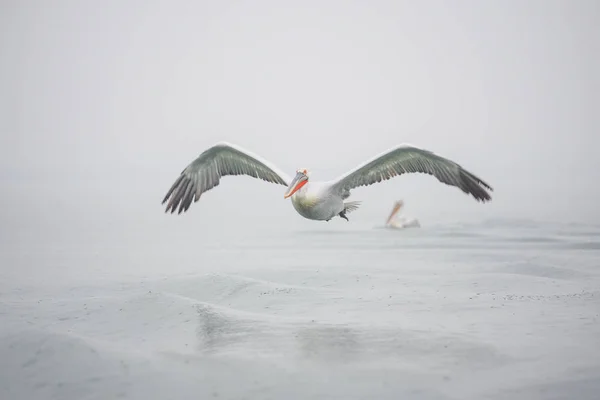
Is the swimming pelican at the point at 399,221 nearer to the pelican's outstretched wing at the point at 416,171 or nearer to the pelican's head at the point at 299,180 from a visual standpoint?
the pelican's outstretched wing at the point at 416,171

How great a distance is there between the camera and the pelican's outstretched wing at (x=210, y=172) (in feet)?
40.4

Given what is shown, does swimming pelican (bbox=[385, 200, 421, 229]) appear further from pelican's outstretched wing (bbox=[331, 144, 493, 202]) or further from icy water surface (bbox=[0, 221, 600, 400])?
pelican's outstretched wing (bbox=[331, 144, 493, 202])

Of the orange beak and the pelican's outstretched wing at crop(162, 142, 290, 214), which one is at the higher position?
the pelican's outstretched wing at crop(162, 142, 290, 214)

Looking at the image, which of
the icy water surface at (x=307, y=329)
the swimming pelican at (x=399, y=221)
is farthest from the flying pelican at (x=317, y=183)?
the swimming pelican at (x=399, y=221)

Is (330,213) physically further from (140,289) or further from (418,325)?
(140,289)

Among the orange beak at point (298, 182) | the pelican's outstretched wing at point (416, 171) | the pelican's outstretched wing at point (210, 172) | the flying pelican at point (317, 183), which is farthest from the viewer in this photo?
the pelican's outstretched wing at point (210, 172)

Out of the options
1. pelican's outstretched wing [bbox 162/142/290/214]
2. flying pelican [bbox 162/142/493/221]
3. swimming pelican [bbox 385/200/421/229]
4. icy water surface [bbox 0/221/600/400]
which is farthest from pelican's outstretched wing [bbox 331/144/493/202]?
swimming pelican [bbox 385/200/421/229]

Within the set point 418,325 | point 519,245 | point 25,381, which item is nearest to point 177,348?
point 25,381

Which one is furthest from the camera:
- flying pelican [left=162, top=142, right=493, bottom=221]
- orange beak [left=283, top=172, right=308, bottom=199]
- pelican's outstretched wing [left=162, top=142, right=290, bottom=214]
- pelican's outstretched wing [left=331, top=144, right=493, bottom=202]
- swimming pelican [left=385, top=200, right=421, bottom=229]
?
swimming pelican [left=385, top=200, right=421, bottom=229]

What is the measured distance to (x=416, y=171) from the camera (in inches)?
479

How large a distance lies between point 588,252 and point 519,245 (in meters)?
4.97

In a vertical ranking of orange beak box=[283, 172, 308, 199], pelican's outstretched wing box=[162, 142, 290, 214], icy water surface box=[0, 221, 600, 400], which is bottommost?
icy water surface box=[0, 221, 600, 400]

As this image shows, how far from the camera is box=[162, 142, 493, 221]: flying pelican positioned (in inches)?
433

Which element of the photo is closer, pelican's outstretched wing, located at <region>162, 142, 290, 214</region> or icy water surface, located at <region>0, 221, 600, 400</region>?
icy water surface, located at <region>0, 221, 600, 400</region>
